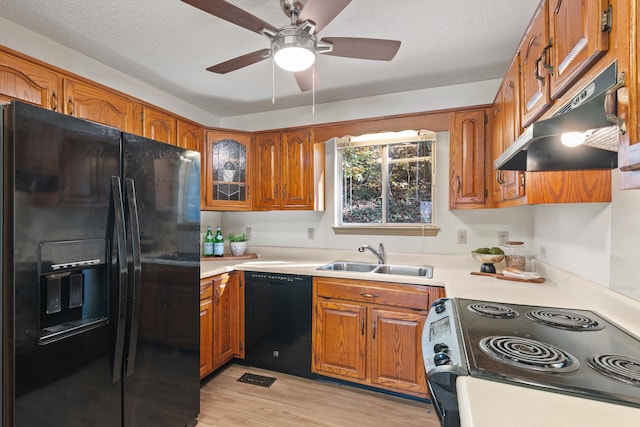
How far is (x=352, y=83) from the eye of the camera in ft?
8.43

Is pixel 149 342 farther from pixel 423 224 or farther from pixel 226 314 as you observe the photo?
pixel 423 224

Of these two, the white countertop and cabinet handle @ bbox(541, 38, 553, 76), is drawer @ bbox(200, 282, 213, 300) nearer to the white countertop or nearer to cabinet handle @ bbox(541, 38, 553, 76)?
the white countertop

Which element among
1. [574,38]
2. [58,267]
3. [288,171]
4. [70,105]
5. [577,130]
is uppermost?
[70,105]

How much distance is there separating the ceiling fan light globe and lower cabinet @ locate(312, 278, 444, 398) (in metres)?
1.52

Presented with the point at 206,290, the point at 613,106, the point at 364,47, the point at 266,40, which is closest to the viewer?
the point at 613,106

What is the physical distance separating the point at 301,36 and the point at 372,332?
1936 millimetres

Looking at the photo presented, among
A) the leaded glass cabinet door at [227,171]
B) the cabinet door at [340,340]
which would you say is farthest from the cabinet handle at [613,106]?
the leaded glass cabinet door at [227,171]

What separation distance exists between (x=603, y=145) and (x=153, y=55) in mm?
2490

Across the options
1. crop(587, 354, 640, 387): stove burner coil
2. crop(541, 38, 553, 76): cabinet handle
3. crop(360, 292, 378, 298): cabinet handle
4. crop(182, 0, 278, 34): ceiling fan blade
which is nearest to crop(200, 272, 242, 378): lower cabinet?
crop(360, 292, 378, 298): cabinet handle

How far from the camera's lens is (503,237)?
2549 millimetres

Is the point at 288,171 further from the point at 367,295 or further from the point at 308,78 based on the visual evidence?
the point at 367,295

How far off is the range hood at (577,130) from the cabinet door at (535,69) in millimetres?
178

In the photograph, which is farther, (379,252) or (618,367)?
(379,252)

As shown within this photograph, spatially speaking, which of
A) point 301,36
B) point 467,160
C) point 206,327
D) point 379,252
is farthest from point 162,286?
point 467,160
